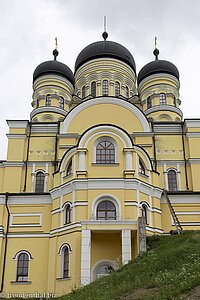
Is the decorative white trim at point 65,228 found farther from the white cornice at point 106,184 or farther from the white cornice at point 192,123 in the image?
the white cornice at point 192,123

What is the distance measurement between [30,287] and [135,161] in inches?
342


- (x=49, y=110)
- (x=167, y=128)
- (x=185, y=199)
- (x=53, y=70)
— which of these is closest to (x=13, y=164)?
(x=49, y=110)

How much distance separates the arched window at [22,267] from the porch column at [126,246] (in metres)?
6.15

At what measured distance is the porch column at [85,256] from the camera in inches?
643

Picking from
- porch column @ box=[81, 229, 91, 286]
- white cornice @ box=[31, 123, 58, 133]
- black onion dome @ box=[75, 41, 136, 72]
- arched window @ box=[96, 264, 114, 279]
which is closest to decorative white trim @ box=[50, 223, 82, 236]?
porch column @ box=[81, 229, 91, 286]

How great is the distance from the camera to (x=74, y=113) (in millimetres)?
23516

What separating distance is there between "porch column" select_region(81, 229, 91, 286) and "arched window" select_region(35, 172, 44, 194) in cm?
656

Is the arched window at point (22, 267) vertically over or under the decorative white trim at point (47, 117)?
under

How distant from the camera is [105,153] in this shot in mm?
19812

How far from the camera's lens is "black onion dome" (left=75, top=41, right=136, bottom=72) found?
30.6 meters

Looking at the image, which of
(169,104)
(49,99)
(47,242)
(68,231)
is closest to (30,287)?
(47,242)

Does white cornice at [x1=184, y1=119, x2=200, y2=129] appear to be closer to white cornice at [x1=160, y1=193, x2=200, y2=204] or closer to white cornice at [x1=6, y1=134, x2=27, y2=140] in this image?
white cornice at [x1=160, y1=193, x2=200, y2=204]

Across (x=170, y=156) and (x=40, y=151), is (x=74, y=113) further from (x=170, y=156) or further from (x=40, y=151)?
(x=170, y=156)

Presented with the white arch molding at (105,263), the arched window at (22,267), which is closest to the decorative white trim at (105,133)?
the white arch molding at (105,263)
